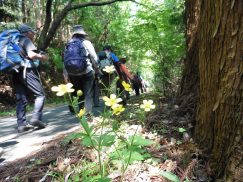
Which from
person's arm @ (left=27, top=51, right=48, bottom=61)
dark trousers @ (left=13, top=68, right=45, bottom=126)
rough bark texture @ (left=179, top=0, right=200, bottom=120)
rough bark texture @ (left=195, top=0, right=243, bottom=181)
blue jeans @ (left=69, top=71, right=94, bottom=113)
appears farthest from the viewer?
blue jeans @ (left=69, top=71, right=94, bottom=113)

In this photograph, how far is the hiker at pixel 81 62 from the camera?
6.06 m

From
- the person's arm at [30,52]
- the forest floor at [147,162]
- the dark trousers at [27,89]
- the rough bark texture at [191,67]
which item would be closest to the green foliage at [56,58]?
the dark trousers at [27,89]

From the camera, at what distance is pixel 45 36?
18.9 metres

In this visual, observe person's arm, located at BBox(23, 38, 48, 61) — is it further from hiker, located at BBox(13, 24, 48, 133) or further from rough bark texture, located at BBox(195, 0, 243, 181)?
rough bark texture, located at BBox(195, 0, 243, 181)

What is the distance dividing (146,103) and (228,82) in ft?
2.94

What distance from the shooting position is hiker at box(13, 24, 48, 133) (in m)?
6.07

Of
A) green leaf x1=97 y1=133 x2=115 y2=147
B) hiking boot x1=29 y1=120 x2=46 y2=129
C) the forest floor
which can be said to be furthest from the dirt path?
green leaf x1=97 y1=133 x2=115 y2=147

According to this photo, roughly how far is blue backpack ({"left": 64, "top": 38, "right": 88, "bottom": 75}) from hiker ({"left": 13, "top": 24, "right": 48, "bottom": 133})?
17.3 inches

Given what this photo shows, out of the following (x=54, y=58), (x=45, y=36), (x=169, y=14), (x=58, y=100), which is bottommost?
(x=58, y=100)

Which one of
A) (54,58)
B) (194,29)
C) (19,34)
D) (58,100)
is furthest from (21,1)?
(194,29)

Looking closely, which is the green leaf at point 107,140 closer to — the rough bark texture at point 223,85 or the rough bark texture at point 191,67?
the rough bark texture at point 223,85

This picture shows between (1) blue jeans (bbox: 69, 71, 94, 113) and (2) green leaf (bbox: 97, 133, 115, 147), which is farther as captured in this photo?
(1) blue jeans (bbox: 69, 71, 94, 113)

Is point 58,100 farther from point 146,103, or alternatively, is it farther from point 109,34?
point 146,103

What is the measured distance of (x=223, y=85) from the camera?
9.70 ft
